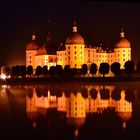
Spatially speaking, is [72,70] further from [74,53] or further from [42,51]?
[42,51]

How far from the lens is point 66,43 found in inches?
1426

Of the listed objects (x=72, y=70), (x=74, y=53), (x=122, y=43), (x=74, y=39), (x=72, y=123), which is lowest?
(x=72, y=123)

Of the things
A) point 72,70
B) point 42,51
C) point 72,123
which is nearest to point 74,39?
point 42,51

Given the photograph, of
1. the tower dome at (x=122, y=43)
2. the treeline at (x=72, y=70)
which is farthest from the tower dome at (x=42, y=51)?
the tower dome at (x=122, y=43)

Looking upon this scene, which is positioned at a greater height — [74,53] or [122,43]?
[122,43]

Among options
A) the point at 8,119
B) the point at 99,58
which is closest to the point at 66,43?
the point at 99,58

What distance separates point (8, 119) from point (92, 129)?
171cm

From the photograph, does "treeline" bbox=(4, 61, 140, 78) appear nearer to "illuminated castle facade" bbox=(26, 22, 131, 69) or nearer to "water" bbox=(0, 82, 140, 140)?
"illuminated castle facade" bbox=(26, 22, 131, 69)

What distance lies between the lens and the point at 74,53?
36.6 m

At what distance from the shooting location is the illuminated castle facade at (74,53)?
3603 centimetres

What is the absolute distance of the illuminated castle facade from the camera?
3603 cm

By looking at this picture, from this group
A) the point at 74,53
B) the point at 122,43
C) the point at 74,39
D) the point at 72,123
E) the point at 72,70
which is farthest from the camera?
the point at 122,43

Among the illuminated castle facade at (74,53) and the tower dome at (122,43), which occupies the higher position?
the tower dome at (122,43)

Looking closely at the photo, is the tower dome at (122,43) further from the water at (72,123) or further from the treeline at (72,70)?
the water at (72,123)
